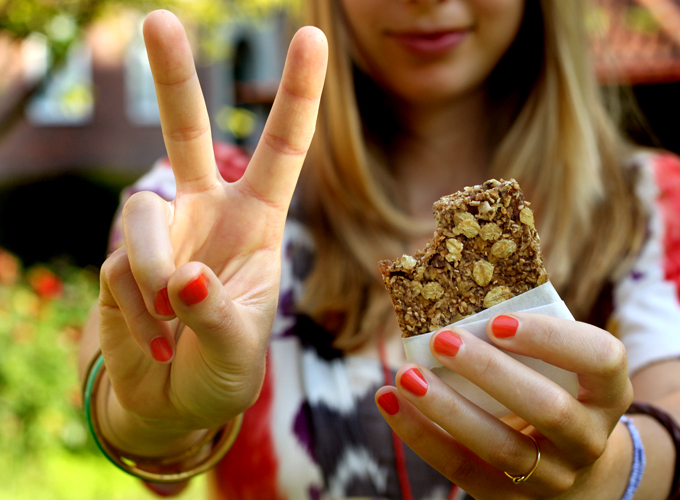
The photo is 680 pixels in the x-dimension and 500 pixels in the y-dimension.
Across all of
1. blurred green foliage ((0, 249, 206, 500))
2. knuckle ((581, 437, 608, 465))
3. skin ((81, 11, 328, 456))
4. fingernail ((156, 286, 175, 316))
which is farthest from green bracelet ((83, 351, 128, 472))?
blurred green foliage ((0, 249, 206, 500))

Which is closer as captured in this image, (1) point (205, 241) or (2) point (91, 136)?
(1) point (205, 241)

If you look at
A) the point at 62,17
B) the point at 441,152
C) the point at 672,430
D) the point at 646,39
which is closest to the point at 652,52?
the point at 646,39

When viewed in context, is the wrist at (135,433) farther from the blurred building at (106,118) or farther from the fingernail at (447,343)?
the blurred building at (106,118)

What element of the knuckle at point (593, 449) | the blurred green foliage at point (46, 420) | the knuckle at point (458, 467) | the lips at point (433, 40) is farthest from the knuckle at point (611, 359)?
the blurred green foliage at point (46, 420)

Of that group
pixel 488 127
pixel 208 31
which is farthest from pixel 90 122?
pixel 488 127

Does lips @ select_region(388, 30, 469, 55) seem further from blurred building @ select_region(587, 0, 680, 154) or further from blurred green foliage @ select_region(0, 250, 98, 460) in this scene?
blurred building @ select_region(587, 0, 680, 154)

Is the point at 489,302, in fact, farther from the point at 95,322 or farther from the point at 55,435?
the point at 55,435

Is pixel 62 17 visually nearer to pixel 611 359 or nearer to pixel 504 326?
pixel 504 326
